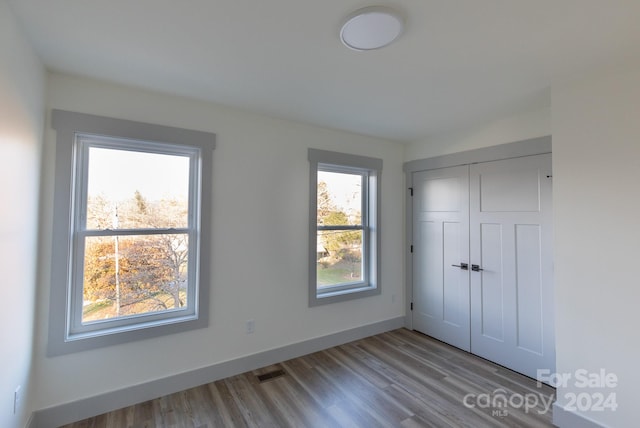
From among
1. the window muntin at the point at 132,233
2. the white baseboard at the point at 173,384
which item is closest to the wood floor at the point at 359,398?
the white baseboard at the point at 173,384

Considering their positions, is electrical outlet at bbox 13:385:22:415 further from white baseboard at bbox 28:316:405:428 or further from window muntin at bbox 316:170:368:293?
window muntin at bbox 316:170:368:293

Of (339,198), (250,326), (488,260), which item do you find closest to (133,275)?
(250,326)

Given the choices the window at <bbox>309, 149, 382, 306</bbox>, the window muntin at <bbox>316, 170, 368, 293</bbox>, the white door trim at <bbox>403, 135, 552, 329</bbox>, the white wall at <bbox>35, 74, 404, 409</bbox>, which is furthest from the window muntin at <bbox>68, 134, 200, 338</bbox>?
the white door trim at <bbox>403, 135, 552, 329</bbox>

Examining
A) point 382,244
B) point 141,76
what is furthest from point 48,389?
point 382,244

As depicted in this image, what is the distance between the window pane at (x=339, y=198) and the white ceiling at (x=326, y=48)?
1.03m

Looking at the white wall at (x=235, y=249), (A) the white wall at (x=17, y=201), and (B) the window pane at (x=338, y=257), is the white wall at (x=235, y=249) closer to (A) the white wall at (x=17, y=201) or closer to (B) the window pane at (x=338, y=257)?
(A) the white wall at (x=17, y=201)

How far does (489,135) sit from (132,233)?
3.40 metres

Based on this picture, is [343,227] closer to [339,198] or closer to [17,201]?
[339,198]

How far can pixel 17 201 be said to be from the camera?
1582 mm

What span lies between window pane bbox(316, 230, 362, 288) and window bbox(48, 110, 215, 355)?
130 centimetres

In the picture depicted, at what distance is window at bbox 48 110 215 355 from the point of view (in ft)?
6.62

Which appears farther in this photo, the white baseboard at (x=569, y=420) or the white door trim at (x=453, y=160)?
the white door trim at (x=453, y=160)

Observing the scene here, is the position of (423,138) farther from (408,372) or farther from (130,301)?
(130,301)

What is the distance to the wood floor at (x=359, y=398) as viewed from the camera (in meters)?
2.04
